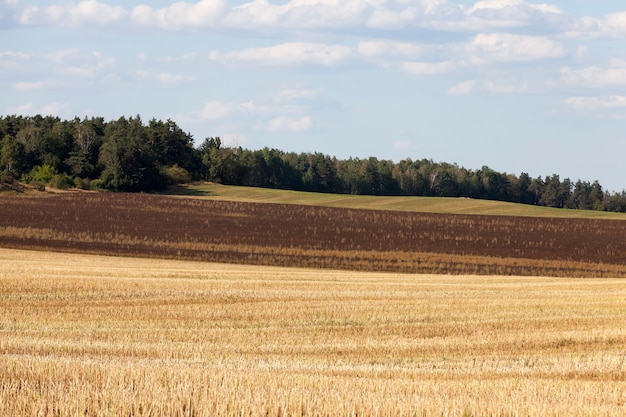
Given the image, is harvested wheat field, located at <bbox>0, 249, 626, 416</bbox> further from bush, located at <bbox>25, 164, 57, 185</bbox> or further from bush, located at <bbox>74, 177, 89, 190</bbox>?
bush, located at <bbox>74, 177, 89, 190</bbox>

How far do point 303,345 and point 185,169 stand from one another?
10138cm

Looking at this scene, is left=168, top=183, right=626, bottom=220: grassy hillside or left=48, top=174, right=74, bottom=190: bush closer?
left=168, top=183, right=626, bottom=220: grassy hillside

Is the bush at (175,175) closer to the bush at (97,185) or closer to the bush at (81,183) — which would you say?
the bush at (97,185)

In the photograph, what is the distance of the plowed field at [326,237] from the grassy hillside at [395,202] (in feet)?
53.2

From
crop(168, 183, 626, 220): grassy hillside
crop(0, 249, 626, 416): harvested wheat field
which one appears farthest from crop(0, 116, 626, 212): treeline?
crop(0, 249, 626, 416): harvested wheat field

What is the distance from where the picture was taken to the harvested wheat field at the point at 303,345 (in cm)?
862

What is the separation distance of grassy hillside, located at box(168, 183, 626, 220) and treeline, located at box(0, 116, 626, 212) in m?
6.87

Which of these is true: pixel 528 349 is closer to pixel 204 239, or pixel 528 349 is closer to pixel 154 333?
pixel 154 333

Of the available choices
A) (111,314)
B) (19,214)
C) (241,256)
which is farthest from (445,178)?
(111,314)

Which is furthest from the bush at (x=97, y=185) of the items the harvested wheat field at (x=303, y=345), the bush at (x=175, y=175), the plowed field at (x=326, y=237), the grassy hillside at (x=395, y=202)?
the harvested wheat field at (x=303, y=345)

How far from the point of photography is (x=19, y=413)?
317 inches

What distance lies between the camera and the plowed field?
4566 cm

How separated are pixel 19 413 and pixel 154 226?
50295 millimetres

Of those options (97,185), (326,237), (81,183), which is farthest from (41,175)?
(326,237)
